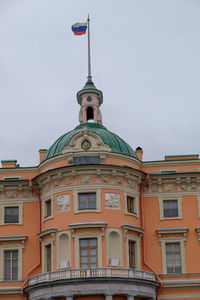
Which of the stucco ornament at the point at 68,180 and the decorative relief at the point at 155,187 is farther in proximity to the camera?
the decorative relief at the point at 155,187

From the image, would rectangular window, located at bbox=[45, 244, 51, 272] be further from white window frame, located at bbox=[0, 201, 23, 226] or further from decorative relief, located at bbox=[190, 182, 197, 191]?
decorative relief, located at bbox=[190, 182, 197, 191]

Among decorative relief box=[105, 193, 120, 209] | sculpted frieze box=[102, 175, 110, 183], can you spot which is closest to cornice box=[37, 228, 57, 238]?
decorative relief box=[105, 193, 120, 209]

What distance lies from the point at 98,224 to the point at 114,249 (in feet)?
6.56

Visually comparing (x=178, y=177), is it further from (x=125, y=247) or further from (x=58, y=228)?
(x=58, y=228)

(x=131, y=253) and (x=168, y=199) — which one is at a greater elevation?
(x=168, y=199)

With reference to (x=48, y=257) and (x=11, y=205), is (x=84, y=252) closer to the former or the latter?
(x=48, y=257)

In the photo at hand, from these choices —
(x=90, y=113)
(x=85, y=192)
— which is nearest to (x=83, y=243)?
(x=85, y=192)

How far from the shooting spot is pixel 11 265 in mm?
39938

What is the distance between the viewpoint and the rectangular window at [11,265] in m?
39.7

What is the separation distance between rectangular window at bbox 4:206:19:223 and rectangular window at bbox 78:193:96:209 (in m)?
5.63

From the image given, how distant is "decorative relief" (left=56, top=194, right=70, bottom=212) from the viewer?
3837 centimetres

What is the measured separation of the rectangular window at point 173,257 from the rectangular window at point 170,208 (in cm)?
212

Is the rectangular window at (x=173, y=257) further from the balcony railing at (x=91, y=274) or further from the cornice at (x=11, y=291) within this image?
the cornice at (x=11, y=291)

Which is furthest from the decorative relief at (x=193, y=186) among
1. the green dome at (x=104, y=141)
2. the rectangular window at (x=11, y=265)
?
the rectangular window at (x=11, y=265)
